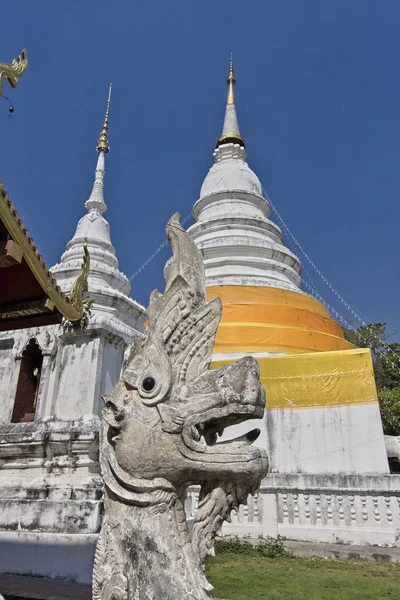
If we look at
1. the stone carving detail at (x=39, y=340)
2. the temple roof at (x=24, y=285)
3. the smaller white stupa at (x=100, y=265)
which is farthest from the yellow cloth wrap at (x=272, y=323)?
the temple roof at (x=24, y=285)

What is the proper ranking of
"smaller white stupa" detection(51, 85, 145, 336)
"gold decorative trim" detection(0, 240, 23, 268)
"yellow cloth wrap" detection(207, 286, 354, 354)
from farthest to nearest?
"yellow cloth wrap" detection(207, 286, 354, 354), "smaller white stupa" detection(51, 85, 145, 336), "gold decorative trim" detection(0, 240, 23, 268)

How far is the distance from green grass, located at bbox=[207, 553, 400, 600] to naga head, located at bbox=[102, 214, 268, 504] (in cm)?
368

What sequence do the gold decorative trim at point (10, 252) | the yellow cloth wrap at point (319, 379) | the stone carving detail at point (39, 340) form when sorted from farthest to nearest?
the yellow cloth wrap at point (319, 379) → the stone carving detail at point (39, 340) → the gold decorative trim at point (10, 252)

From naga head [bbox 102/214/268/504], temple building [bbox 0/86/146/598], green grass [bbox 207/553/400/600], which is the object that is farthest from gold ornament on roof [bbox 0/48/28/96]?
green grass [bbox 207/553/400/600]

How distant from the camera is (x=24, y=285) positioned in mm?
4996

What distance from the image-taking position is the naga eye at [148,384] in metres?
2.20

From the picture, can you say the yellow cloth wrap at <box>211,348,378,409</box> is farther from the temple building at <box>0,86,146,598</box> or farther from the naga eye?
the naga eye

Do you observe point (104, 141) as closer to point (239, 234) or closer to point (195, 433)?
point (239, 234)

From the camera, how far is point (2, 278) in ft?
16.4

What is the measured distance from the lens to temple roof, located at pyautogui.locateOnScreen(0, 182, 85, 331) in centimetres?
446

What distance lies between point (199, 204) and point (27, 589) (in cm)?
1534

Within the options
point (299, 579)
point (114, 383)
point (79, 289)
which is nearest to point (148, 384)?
point (79, 289)

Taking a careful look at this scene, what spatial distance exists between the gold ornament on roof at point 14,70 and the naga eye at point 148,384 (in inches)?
150

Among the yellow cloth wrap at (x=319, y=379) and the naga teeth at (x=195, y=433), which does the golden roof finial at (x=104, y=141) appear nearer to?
the yellow cloth wrap at (x=319, y=379)
